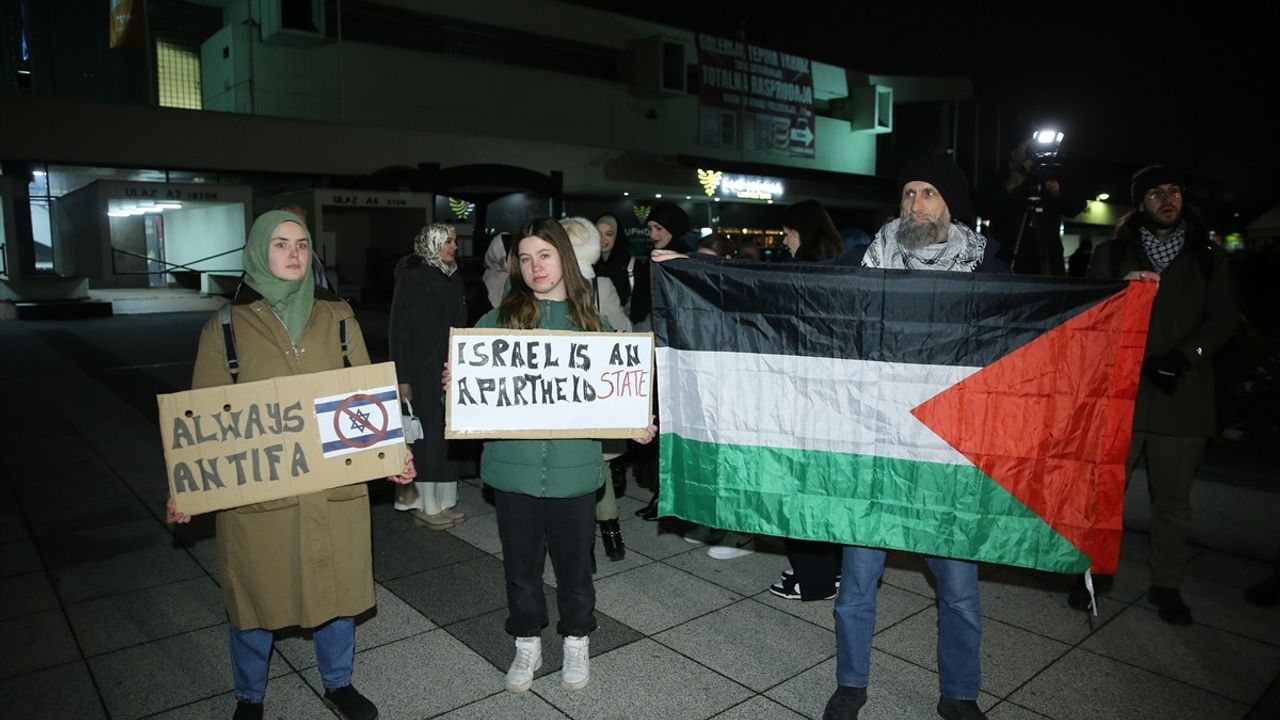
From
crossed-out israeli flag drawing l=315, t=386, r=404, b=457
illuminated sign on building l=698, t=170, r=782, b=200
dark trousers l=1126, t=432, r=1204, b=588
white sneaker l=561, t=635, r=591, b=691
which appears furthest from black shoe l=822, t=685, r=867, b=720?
illuminated sign on building l=698, t=170, r=782, b=200

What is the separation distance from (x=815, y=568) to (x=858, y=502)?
4.27 ft

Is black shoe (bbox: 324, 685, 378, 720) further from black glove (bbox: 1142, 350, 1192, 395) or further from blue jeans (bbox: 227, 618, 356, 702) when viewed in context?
black glove (bbox: 1142, 350, 1192, 395)

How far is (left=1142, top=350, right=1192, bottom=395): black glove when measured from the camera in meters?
4.09

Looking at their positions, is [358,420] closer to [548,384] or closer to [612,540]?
[548,384]

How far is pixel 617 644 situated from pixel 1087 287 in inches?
103

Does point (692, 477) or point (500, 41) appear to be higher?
point (500, 41)

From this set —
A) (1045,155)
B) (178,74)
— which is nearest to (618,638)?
(1045,155)

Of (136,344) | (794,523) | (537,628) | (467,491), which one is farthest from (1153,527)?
(136,344)

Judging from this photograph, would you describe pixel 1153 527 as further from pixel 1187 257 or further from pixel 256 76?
pixel 256 76

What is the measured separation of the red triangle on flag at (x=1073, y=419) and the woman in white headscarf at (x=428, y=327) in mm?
3477

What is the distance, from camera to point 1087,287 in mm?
3074

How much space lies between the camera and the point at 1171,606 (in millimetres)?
4270

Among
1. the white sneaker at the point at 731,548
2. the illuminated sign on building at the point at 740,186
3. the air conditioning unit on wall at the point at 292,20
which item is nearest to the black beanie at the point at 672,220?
the white sneaker at the point at 731,548

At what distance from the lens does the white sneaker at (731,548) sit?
5105mm
